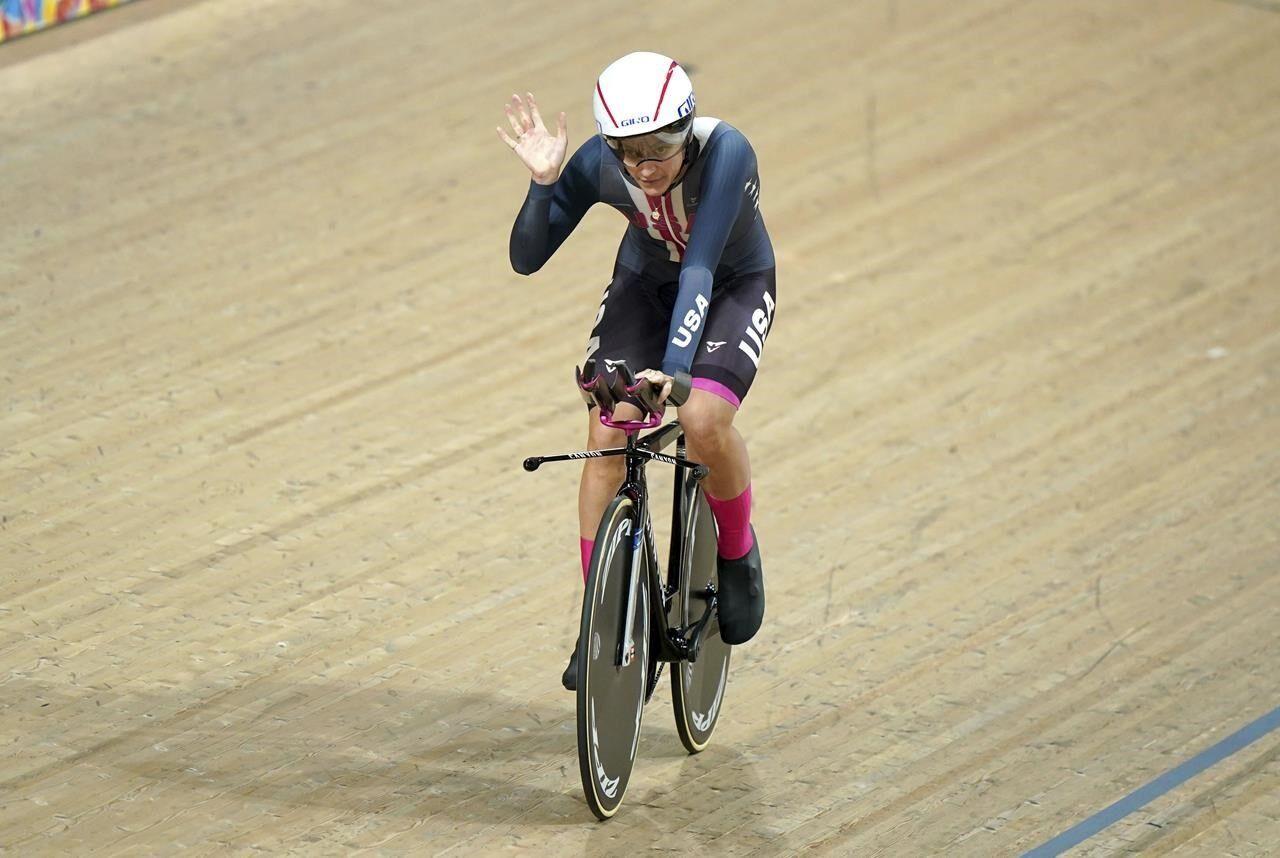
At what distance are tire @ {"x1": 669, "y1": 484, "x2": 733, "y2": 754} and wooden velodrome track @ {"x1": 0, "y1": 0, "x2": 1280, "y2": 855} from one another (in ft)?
0.33

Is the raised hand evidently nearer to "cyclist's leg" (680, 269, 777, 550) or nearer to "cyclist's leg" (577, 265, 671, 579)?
"cyclist's leg" (577, 265, 671, 579)

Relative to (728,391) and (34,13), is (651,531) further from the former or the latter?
(34,13)

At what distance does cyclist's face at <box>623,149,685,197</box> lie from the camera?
331 cm

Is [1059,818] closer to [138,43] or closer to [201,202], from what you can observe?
[201,202]

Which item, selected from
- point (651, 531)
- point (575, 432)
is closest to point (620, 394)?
point (651, 531)

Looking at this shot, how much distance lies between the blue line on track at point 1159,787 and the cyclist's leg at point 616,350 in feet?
3.87

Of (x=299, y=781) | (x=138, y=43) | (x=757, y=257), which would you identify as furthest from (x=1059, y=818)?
(x=138, y=43)

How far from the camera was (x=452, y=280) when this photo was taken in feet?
20.4

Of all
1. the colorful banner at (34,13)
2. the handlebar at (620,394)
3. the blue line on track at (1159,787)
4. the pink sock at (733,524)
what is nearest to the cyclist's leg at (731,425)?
the pink sock at (733,524)

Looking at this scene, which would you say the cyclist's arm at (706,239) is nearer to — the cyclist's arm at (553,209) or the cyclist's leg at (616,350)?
the cyclist's leg at (616,350)

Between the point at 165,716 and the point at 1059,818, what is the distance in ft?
6.68

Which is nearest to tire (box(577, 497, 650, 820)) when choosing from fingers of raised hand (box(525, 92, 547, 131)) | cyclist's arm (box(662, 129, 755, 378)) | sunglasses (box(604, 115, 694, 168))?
cyclist's arm (box(662, 129, 755, 378))

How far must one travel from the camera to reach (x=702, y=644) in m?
3.88

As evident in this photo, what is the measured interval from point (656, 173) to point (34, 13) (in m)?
5.55
